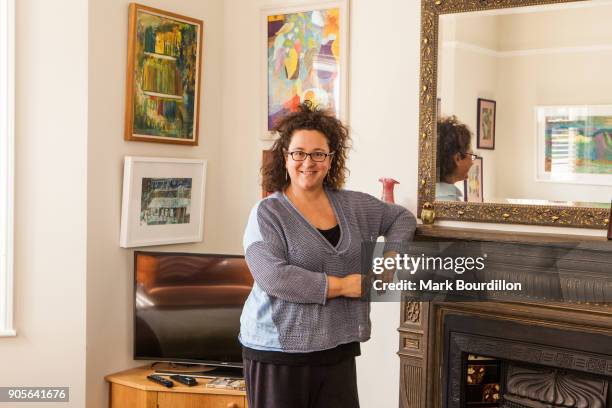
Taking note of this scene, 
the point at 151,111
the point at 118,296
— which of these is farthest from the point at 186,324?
the point at 151,111

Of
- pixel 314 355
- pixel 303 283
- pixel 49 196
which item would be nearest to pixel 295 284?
pixel 303 283

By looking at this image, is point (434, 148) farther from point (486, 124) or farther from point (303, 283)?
point (303, 283)

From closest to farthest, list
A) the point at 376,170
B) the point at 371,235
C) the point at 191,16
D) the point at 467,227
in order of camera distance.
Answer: the point at 371,235, the point at 467,227, the point at 376,170, the point at 191,16

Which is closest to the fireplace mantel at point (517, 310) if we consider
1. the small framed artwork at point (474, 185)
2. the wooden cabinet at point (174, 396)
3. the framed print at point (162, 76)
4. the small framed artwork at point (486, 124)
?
the small framed artwork at point (474, 185)

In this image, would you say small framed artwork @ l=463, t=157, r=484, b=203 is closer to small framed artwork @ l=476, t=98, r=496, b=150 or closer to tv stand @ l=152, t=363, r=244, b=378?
small framed artwork @ l=476, t=98, r=496, b=150

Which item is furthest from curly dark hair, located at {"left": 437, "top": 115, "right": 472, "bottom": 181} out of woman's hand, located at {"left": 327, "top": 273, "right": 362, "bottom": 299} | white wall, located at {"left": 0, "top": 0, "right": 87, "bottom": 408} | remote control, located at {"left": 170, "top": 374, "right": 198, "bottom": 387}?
white wall, located at {"left": 0, "top": 0, "right": 87, "bottom": 408}

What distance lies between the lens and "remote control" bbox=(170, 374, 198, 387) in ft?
12.5

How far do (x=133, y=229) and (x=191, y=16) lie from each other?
3.85 feet

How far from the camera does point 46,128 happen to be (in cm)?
371

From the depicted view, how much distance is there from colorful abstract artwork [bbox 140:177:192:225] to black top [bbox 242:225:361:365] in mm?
1546

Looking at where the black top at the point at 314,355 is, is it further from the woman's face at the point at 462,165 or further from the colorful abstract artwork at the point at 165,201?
the colorful abstract artwork at the point at 165,201

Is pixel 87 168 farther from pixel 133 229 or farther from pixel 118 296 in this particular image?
pixel 118 296

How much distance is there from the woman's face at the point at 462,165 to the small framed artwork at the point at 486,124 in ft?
0.25

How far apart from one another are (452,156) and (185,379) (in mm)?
1606
